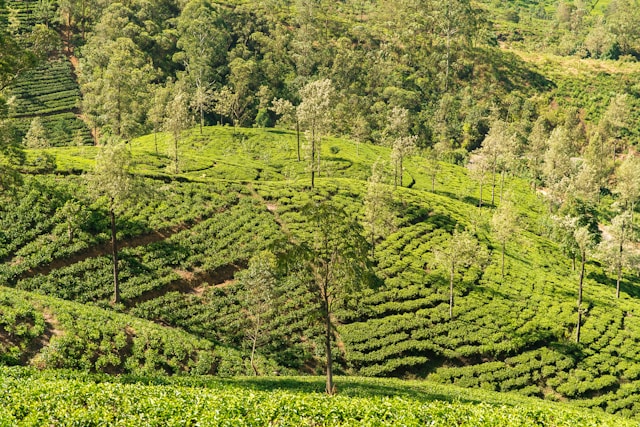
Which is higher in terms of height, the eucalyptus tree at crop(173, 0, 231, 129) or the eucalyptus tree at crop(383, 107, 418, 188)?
the eucalyptus tree at crop(173, 0, 231, 129)

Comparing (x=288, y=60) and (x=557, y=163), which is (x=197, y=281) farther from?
(x=288, y=60)

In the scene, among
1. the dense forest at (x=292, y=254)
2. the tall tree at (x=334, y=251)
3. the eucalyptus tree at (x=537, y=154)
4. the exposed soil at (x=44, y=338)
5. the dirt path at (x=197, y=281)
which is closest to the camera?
the exposed soil at (x=44, y=338)

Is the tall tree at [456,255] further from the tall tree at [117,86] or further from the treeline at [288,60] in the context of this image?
the tall tree at [117,86]

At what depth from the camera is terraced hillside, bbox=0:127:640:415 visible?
139ft

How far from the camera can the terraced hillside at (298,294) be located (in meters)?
42.5

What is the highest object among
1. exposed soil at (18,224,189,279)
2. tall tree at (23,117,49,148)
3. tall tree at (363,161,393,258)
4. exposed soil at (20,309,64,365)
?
tall tree at (23,117,49,148)

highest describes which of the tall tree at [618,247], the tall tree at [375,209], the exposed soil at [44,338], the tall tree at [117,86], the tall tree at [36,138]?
the tall tree at [117,86]

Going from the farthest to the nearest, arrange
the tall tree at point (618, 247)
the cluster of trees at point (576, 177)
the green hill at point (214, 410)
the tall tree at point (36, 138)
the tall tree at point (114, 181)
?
the tall tree at point (36, 138)
the tall tree at point (618, 247)
the cluster of trees at point (576, 177)
the tall tree at point (114, 181)
the green hill at point (214, 410)

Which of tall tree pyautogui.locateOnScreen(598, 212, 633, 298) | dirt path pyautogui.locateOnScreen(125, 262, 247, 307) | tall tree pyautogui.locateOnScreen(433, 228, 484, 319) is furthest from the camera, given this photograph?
tall tree pyautogui.locateOnScreen(598, 212, 633, 298)

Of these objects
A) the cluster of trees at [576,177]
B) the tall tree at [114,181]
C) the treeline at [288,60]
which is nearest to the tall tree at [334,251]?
the tall tree at [114,181]

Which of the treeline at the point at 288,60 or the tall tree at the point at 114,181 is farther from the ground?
the treeline at the point at 288,60

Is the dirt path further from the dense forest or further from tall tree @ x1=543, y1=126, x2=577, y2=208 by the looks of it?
tall tree @ x1=543, y1=126, x2=577, y2=208

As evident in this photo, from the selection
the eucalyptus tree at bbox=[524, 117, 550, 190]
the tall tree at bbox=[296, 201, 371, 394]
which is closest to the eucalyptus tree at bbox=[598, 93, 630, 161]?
the eucalyptus tree at bbox=[524, 117, 550, 190]

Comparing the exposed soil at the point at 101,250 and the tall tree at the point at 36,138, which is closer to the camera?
the exposed soil at the point at 101,250
